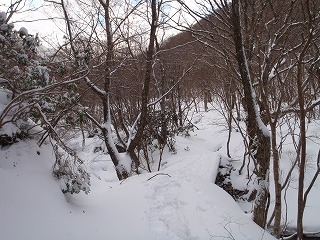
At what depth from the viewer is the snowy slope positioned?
9.65 feet

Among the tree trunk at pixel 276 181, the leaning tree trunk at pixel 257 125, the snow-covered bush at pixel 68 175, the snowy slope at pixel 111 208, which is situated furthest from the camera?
the tree trunk at pixel 276 181

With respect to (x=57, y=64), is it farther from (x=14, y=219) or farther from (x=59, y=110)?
(x=14, y=219)

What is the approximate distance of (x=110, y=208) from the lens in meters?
4.04

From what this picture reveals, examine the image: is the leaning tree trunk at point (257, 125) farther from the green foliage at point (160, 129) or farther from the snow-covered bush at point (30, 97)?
the green foliage at point (160, 129)

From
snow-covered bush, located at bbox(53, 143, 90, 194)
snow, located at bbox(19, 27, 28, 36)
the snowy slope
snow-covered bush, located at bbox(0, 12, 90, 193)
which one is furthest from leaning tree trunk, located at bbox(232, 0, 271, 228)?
snow, located at bbox(19, 27, 28, 36)

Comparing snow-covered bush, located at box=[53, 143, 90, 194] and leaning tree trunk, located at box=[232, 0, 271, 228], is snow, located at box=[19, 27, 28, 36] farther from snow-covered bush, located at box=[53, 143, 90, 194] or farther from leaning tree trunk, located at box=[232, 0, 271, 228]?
leaning tree trunk, located at box=[232, 0, 271, 228]

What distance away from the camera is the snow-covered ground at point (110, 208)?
9.66 ft

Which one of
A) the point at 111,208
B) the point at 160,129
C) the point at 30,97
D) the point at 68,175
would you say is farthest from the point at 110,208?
the point at 160,129

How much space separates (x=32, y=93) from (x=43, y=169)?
1.05 meters

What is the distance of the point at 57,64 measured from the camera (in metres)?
4.04

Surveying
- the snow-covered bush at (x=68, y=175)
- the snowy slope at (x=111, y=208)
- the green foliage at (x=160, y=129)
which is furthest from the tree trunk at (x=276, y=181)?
the green foliage at (x=160, y=129)

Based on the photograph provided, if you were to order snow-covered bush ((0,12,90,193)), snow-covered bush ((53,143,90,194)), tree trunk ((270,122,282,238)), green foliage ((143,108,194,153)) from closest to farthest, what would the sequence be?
1. snow-covered bush ((0,12,90,193))
2. snow-covered bush ((53,143,90,194))
3. tree trunk ((270,122,282,238))
4. green foliage ((143,108,194,153))

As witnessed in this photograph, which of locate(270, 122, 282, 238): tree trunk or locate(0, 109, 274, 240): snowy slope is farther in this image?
locate(270, 122, 282, 238): tree trunk

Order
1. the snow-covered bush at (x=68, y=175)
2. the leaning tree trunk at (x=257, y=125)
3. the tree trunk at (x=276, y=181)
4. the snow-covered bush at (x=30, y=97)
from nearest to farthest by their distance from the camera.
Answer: the snow-covered bush at (x=30, y=97) < the snow-covered bush at (x=68, y=175) < the leaning tree trunk at (x=257, y=125) < the tree trunk at (x=276, y=181)
